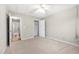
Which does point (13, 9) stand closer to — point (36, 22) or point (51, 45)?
point (36, 22)

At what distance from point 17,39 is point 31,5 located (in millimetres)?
908

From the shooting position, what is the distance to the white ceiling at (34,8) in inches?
74.2

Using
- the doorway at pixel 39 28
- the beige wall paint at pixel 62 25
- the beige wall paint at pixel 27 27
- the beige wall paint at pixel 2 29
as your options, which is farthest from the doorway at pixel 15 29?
the beige wall paint at pixel 62 25

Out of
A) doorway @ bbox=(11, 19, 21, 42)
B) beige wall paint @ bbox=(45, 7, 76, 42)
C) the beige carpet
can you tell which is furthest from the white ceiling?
the beige carpet

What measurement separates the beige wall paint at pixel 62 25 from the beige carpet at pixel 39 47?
0.57 ft

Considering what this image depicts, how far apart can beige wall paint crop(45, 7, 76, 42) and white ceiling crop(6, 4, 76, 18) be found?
0.39 feet

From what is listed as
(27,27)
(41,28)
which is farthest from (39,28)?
(27,27)

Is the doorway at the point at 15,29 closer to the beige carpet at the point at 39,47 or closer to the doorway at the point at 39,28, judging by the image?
the beige carpet at the point at 39,47

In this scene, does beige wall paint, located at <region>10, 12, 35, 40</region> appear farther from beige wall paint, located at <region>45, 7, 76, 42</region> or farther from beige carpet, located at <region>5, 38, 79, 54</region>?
beige wall paint, located at <region>45, 7, 76, 42</region>

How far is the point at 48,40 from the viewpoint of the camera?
213 cm

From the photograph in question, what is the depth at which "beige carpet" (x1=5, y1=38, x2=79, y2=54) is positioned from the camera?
6.50 ft
